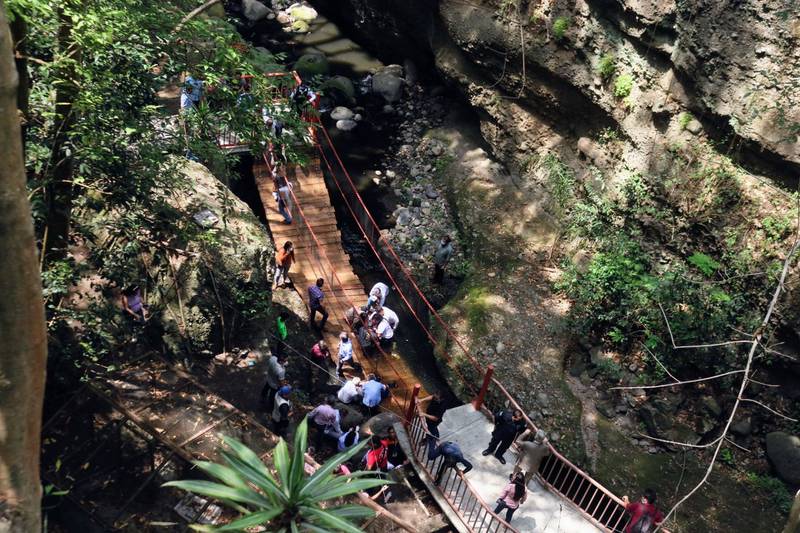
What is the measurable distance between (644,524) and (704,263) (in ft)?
17.1

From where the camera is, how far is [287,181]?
1414 cm

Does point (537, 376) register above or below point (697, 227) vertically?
below

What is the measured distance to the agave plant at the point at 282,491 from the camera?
510 centimetres

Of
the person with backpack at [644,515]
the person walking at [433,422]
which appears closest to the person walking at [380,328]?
the person walking at [433,422]

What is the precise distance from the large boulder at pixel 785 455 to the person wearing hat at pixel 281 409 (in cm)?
780

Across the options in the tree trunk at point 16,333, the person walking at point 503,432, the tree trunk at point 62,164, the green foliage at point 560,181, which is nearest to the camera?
the tree trunk at point 16,333

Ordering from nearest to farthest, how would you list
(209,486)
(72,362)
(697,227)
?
(209,486) < (72,362) < (697,227)

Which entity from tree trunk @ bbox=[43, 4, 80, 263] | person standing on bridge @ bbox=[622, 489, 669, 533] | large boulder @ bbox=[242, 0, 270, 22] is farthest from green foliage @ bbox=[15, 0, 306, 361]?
large boulder @ bbox=[242, 0, 270, 22]

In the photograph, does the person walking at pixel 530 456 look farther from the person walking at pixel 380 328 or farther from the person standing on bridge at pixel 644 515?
the person walking at pixel 380 328

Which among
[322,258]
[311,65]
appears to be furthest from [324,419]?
[311,65]

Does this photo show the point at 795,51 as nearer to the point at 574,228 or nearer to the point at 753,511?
the point at 574,228

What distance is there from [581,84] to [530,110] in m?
1.88

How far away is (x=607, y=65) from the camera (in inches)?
500

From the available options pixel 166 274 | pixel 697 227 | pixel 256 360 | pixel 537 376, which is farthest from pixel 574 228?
pixel 166 274
